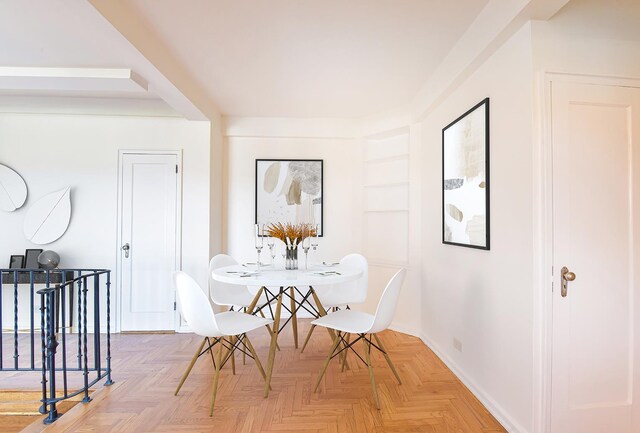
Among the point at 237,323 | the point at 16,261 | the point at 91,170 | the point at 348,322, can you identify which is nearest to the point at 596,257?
the point at 348,322

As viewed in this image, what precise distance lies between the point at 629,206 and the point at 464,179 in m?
0.98

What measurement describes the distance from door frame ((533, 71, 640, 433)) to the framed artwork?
2746 millimetres

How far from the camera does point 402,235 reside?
149 inches

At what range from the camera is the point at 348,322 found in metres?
2.44

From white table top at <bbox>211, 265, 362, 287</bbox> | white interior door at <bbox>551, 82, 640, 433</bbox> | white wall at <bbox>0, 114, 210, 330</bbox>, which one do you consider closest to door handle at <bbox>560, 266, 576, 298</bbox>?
white interior door at <bbox>551, 82, 640, 433</bbox>

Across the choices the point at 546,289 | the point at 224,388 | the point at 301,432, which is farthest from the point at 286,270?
the point at 546,289

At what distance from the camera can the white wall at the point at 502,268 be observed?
1.87 metres

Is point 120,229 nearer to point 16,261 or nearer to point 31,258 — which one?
point 31,258

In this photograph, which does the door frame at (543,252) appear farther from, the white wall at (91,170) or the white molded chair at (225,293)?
the white wall at (91,170)

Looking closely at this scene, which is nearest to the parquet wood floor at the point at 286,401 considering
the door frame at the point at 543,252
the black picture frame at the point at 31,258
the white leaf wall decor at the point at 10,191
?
the door frame at the point at 543,252

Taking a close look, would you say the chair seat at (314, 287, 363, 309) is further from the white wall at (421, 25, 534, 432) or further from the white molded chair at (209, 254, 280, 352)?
the white wall at (421, 25, 534, 432)

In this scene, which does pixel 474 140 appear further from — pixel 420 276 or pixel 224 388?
pixel 224 388

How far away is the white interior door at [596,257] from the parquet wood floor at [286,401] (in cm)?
58

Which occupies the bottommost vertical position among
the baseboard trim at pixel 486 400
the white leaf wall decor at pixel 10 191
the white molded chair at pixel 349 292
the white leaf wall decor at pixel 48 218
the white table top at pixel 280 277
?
the baseboard trim at pixel 486 400
